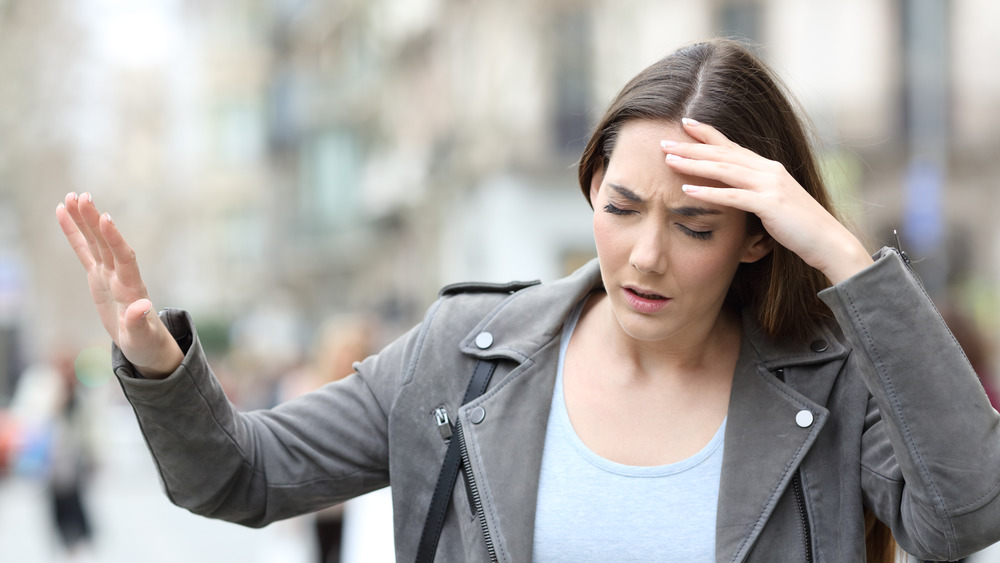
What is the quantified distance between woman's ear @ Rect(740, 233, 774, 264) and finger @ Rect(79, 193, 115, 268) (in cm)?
125

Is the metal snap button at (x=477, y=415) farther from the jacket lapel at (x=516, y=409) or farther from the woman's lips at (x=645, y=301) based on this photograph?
the woman's lips at (x=645, y=301)

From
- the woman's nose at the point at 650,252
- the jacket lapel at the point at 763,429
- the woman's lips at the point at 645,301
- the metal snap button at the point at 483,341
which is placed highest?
the woman's nose at the point at 650,252

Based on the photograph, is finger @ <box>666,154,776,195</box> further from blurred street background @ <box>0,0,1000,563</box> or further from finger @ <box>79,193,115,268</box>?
blurred street background @ <box>0,0,1000,563</box>

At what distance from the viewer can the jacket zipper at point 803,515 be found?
92.3 inches

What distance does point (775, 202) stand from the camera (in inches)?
90.2

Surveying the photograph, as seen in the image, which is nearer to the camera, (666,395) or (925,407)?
(925,407)

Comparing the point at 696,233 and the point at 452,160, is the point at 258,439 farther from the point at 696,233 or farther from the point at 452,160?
the point at 452,160

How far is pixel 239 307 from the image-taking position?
53656 millimetres

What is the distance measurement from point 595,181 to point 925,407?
823mm

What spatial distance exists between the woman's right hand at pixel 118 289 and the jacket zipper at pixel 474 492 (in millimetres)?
574

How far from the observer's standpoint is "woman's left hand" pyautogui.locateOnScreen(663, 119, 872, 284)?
7.43ft

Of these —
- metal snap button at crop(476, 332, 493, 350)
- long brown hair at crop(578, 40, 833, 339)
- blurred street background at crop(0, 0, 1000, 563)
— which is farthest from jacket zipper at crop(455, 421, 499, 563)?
blurred street background at crop(0, 0, 1000, 563)

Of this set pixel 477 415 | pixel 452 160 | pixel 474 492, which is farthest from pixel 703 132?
pixel 452 160

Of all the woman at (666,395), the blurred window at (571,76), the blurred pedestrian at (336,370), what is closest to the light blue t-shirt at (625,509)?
the woman at (666,395)
